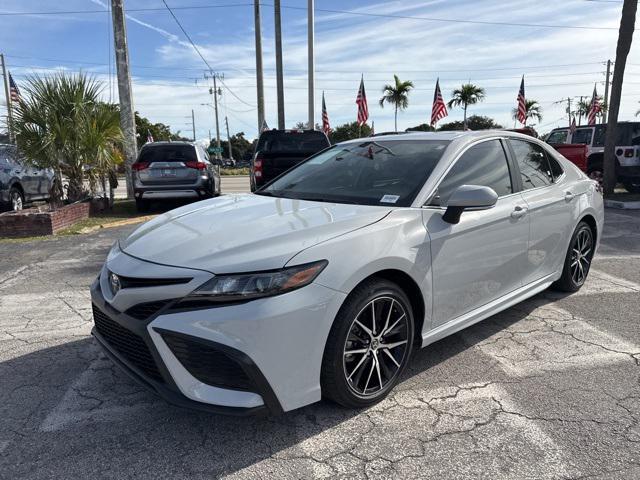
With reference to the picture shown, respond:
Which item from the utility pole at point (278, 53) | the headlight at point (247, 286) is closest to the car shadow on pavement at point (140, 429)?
the headlight at point (247, 286)

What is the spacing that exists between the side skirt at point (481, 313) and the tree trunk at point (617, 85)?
10434mm

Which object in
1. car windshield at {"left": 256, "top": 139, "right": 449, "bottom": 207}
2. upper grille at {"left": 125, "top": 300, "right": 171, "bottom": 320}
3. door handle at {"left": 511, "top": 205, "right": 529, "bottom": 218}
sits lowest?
upper grille at {"left": 125, "top": 300, "right": 171, "bottom": 320}

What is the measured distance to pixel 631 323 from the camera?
434 cm

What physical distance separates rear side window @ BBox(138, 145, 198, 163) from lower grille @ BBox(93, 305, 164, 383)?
8.71m

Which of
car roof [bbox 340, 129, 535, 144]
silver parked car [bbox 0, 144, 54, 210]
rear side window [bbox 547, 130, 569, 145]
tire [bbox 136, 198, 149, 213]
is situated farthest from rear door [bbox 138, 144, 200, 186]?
rear side window [bbox 547, 130, 569, 145]

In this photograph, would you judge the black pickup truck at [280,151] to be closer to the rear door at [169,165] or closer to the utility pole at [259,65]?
the rear door at [169,165]

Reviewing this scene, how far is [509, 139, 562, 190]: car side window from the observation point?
13.9ft

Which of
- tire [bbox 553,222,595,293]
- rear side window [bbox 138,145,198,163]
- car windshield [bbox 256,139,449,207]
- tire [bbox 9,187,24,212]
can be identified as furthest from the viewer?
rear side window [bbox 138,145,198,163]

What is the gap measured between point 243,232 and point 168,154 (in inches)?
358

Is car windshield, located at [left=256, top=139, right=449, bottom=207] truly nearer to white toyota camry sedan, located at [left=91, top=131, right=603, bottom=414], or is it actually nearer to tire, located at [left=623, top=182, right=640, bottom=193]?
white toyota camry sedan, located at [left=91, top=131, right=603, bottom=414]

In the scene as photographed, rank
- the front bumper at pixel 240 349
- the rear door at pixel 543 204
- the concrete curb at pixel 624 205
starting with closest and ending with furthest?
the front bumper at pixel 240 349, the rear door at pixel 543 204, the concrete curb at pixel 624 205

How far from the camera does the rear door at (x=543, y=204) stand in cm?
411

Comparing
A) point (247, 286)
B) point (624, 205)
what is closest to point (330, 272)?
point (247, 286)

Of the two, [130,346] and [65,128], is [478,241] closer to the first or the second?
[130,346]
